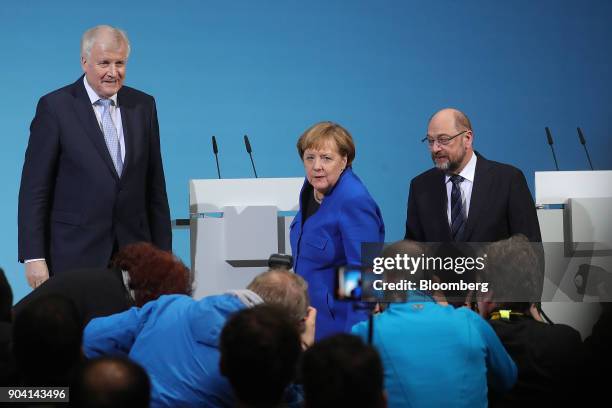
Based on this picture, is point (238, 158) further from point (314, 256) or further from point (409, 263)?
point (409, 263)

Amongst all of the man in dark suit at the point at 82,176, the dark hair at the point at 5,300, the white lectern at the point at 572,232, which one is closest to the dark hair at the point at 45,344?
the dark hair at the point at 5,300

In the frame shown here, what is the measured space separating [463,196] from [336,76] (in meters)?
2.33

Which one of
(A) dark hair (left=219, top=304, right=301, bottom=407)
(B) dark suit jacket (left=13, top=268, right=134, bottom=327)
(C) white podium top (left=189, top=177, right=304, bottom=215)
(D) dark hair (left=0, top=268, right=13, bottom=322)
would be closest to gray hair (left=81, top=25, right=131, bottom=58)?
(C) white podium top (left=189, top=177, right=304, bottom=215)

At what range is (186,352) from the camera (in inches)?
95.7

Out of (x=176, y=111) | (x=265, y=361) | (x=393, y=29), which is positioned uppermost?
(x=393, y=29)

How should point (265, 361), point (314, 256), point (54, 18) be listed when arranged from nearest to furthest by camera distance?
point (265, 361), point (314, 256), point (54, 18)

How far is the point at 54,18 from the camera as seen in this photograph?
547 cm

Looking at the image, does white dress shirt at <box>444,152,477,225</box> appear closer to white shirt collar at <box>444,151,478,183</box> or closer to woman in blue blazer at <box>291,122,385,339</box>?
white shirt collar at <box>444,151,478,183</box>

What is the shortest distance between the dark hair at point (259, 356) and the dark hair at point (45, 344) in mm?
375

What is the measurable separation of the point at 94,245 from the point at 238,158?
222 centimetres

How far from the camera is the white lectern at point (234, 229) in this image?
3.84 metres

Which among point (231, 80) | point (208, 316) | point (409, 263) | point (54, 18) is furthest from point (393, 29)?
point (208, 316)

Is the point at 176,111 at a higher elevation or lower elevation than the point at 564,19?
lower

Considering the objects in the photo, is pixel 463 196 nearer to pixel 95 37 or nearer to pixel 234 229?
pixel 234 229
